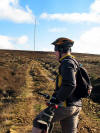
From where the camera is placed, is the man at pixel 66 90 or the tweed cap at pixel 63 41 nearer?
the man at pixel 66 90

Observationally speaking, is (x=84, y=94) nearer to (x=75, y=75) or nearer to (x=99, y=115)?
(x=75, y=75)

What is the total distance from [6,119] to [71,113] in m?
4.18

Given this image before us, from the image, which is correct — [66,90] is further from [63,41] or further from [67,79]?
[63,41]

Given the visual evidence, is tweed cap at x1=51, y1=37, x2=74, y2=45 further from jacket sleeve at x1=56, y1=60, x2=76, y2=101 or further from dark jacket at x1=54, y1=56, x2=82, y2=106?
A: jacket sleeve at x1=56, y1=60, x2=76, y2=101

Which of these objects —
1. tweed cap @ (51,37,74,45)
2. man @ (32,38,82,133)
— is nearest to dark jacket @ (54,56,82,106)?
man @ (32,38,82,133)

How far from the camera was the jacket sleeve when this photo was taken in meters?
2.98

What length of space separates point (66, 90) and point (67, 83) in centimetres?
10

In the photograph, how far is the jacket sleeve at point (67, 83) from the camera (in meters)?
2.98

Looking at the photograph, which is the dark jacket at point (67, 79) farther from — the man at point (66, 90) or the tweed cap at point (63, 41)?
the tweed cap at point (63, 41)

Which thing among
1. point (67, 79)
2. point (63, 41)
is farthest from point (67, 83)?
point (63, 41)

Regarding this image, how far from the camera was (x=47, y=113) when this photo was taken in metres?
3.05

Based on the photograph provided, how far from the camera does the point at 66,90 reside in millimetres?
2980

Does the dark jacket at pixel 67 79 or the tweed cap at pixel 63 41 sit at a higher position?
the tweed cap at pixel 63 41

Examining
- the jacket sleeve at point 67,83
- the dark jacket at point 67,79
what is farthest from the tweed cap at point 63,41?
the jacket sleeve at point 67,83
